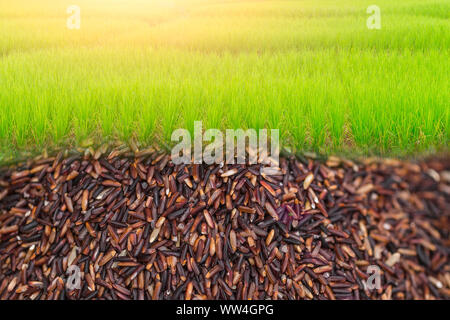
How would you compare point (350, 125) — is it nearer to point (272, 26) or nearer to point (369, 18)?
point (272, 26)
